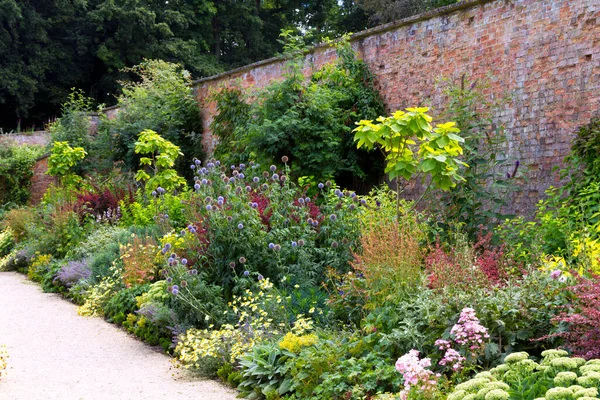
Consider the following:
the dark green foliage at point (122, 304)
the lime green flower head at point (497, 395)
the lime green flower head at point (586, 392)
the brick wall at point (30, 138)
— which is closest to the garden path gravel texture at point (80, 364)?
the dark green foliage at point (122, 304)

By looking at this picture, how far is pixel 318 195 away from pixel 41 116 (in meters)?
22.7

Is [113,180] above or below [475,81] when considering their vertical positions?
below

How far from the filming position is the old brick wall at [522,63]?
7059 millimetres

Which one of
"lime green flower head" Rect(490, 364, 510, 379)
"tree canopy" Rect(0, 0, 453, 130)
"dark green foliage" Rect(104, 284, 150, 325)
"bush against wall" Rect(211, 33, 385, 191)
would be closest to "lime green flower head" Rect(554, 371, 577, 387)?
"lime green flower head" Rect(490, 364, 510, 379)

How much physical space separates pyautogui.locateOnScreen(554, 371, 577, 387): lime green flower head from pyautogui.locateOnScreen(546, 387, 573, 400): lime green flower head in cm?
15

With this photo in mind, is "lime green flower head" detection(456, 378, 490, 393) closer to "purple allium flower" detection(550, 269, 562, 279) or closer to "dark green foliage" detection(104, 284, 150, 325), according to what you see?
"purple allium flower" detection(550, 269, 562, 279)

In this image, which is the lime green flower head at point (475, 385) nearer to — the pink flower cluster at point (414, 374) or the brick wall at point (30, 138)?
the pink flower cluster at point (414, 374)

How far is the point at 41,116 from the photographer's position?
28.6m

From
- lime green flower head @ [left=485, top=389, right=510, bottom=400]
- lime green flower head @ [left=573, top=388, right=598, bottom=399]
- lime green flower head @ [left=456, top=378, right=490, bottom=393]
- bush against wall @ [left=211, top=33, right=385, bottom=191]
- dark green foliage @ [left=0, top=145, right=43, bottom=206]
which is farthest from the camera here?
dark green foliage @ [left=0, top=145, right=43, bottom=206]

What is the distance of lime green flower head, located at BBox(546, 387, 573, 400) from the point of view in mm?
2809

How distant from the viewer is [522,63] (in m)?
7.62

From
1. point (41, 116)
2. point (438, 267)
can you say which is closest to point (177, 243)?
point (438, 267)

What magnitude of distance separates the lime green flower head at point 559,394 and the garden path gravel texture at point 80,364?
2.47 metres

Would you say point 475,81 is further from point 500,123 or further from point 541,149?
point 541,149
